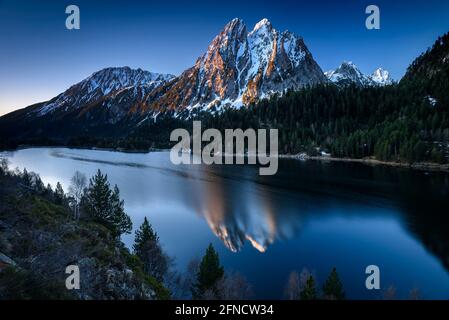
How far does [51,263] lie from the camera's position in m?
13.6

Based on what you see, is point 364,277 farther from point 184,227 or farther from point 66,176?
point 66,176

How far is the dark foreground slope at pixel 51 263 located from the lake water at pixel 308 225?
11.4 metres

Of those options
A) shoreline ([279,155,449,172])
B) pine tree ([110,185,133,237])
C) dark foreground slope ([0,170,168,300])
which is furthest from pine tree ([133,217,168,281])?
shoreline ([279,155,449,172])

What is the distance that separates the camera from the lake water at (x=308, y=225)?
2995 centimetres

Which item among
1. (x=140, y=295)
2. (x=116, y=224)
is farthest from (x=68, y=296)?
(x=116, y=224)

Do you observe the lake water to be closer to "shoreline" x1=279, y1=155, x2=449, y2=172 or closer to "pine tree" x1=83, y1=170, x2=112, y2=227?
"pine tree" x1=83, y1=170, x2=112, y2=227

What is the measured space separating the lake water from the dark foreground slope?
11.4m

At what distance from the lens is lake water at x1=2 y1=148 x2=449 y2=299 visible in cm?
2995

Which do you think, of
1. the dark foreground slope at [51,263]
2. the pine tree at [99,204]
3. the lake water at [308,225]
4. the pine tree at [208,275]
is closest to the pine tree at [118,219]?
the pine tree at [99,204]

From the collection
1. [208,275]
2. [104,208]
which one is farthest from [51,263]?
[104,208]

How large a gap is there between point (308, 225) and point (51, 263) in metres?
38.8

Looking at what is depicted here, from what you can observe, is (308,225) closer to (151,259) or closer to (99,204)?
(151,259)

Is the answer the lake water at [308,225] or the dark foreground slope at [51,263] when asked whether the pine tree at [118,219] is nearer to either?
the lake water at [308,225]

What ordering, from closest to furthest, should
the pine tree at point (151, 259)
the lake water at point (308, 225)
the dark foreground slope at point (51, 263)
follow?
the dark foreground slope at point (51, 263), the pine tree at point (151, 259), the lake water at point (308, 225)
